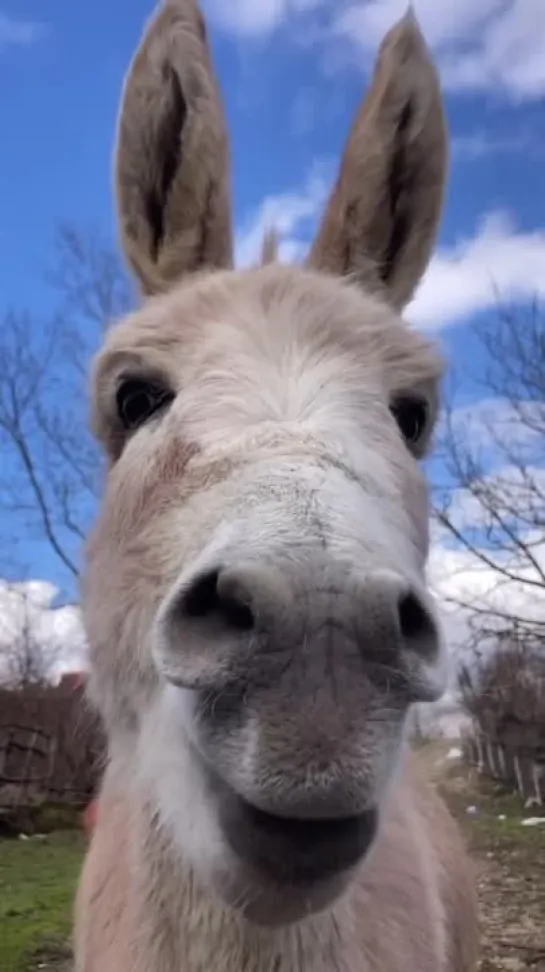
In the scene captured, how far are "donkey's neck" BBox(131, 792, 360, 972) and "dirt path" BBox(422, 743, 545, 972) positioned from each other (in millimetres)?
3757

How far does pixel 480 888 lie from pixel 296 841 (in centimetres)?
1311

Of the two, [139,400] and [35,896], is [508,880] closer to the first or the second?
[35,896]

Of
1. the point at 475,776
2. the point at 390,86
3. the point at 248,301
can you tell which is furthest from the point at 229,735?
the point at 475,776

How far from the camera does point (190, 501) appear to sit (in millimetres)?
2682

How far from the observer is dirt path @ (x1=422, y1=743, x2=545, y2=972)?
10.2 metres

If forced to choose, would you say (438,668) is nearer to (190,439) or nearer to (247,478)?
(247,478)

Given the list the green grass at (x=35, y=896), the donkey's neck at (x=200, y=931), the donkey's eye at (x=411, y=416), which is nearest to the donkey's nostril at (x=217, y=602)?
the donkey's neck at (x=200, y=931)

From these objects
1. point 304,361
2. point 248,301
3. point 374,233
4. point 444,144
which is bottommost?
point 304,361

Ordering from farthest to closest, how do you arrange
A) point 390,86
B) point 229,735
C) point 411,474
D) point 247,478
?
point 390,86
point 411,474
point 247,478
point 229,735

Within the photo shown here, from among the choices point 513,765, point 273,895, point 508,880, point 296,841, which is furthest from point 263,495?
point 513,765

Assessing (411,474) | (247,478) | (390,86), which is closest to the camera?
(247,478)

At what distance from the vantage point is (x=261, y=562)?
80.0 inches

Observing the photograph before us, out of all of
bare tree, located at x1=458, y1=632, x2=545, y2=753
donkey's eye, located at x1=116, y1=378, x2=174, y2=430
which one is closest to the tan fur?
donkey's eye, located at x1=116, y1=378, x2=174, y2=430

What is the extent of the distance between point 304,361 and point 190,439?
41cm
